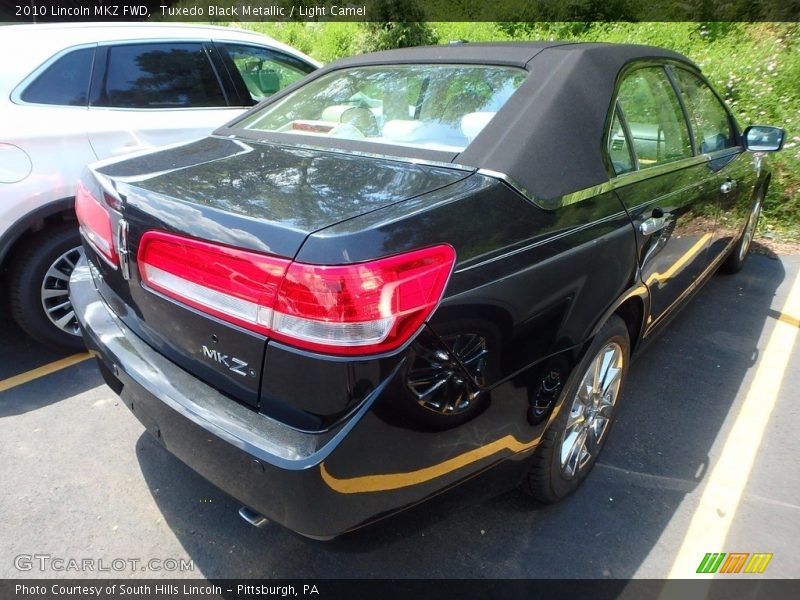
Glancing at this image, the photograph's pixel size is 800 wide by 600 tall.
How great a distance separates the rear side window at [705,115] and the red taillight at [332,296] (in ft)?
7.46

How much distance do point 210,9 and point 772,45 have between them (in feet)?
55.5

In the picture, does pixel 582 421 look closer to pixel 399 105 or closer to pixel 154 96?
pixel 399 105

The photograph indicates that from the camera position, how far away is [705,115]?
3316 mm

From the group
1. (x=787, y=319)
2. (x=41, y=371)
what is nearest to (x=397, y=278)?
(x=41, y=371)

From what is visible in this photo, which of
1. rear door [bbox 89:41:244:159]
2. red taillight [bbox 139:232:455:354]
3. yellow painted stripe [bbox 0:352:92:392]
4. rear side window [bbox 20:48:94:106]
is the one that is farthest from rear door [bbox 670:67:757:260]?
yellow painted stripe [bbox 0:352:92:392]

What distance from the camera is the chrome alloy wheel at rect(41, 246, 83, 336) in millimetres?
3270

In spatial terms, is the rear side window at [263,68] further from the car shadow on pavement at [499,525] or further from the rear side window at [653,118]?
the car shadow on pavement at [499,525]

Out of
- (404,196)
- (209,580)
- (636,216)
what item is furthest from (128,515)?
(636,216)

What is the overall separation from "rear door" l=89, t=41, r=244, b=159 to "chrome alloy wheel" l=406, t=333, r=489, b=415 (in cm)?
253

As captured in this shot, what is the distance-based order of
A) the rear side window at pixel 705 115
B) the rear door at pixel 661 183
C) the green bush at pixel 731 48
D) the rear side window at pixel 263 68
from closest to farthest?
the rear door at pixel 661 183
the rear side window at pixel 705 115
the rear side window at pixel 263 68
the green bush at pixel 731 48

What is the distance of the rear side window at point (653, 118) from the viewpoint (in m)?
2.46

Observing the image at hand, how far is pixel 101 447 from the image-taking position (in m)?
2.67

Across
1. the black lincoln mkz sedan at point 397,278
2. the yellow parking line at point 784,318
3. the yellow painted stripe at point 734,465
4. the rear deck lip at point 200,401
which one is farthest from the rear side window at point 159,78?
the yellow parking line at point 784,318

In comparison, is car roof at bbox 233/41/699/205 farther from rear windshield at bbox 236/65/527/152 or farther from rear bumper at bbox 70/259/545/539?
rear bumper at bbox 70/259/545/539
